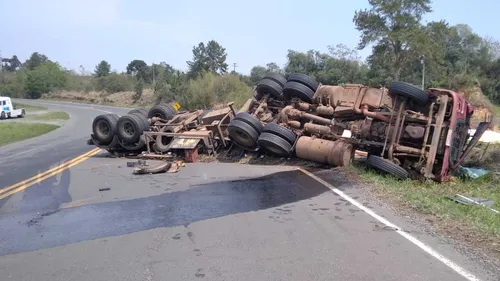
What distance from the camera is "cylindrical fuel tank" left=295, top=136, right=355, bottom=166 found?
39.1 feet

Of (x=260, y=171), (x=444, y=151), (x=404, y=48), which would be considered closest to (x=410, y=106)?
(x=444, y=151)

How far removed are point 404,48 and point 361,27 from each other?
5.08 metres

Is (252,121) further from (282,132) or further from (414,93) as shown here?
(414,93)

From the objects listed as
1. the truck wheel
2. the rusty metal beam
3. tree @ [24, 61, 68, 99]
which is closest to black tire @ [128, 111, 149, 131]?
the truck wheel

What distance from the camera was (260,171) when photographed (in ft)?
40.2

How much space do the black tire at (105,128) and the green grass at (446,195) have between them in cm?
817

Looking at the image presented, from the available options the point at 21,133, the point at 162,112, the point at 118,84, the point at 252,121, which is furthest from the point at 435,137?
the point at 118,84

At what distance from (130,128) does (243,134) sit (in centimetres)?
415

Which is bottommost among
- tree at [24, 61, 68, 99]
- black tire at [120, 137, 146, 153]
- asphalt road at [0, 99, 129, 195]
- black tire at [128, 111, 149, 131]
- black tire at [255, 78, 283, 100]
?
tree at [24, 61, 68, 99]

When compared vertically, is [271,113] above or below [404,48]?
below

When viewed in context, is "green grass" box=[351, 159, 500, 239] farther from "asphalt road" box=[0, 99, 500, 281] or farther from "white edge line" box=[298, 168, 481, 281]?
"white edge line" box=[298, 168, 481, 281]

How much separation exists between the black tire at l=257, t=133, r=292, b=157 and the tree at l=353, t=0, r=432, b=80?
38653 millimetres

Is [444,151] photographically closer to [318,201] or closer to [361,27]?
[318,201]

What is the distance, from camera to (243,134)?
13.9 metres
